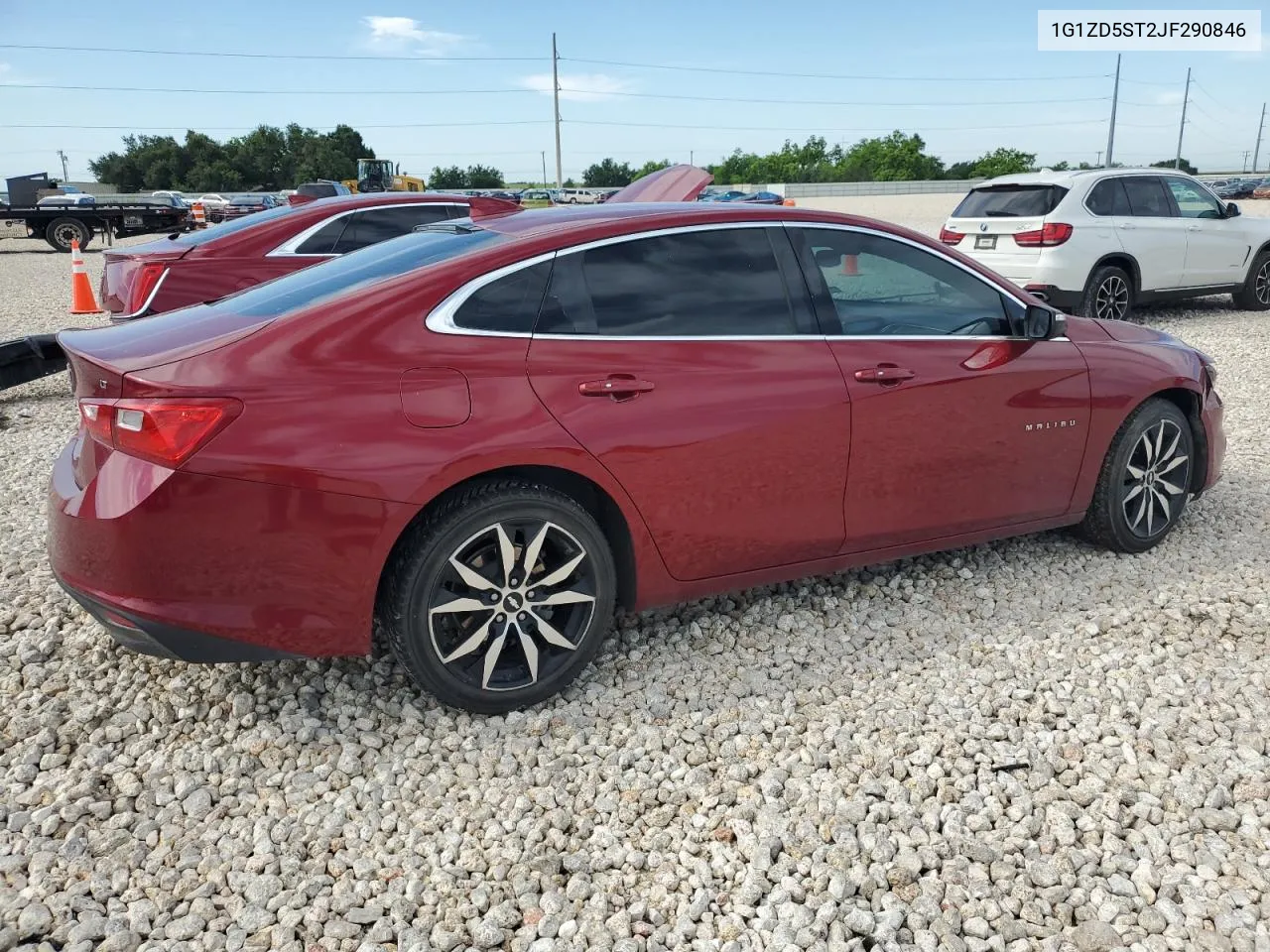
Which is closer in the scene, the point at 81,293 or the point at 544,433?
the point at 544,433

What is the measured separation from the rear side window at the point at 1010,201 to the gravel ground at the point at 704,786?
6.95m

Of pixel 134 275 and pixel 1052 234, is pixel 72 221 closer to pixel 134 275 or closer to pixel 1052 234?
pixel 134 275

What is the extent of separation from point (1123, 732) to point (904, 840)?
974 mm

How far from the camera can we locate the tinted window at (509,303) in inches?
123

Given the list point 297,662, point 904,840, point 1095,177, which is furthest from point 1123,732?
point 1095,177

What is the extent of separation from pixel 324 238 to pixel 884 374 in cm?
571

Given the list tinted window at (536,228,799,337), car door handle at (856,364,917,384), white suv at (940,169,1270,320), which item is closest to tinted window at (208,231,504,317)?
tinted window at (536,228,799,337)

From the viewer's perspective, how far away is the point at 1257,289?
39.6 ft

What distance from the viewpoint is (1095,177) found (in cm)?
1046

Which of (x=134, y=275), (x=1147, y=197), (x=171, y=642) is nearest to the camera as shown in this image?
(x=171, y=642)

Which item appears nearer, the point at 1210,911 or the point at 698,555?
the point at 1210,911

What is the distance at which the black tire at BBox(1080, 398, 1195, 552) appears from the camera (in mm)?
4461

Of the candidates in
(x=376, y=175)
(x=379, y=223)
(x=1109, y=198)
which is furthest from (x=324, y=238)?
(x=376, y=175)

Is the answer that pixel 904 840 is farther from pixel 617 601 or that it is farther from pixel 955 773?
pixel 617 601
